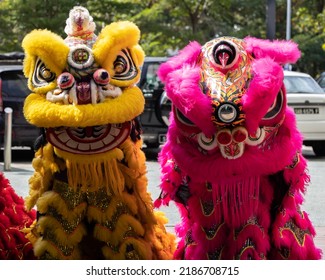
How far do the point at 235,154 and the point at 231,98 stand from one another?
311mm

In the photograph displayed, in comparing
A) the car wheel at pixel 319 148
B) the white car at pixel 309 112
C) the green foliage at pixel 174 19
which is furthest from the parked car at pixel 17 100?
the green foliage at pixel 174 19

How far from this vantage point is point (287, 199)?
4941mm

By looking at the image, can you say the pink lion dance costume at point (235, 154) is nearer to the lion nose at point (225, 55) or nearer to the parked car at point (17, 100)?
the lion nose at point (225, 55)

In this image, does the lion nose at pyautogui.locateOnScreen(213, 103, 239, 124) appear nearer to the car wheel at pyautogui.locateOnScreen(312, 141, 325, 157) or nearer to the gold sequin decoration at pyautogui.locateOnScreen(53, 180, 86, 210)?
the gold sequin decoration at pyautogui.locateOnScreen(53, 180, 86, 210)

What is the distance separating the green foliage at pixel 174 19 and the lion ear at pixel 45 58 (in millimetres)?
12619

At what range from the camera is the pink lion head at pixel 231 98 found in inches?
181

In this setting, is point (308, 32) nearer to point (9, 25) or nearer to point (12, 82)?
point (9, 25)

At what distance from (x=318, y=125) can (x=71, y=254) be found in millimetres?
8106

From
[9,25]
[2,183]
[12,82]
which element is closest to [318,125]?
[12,82]

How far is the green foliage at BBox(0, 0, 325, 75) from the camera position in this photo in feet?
73.5

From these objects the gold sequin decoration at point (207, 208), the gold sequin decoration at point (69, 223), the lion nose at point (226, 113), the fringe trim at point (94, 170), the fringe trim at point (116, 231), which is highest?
the lion nose at point (226, 113)

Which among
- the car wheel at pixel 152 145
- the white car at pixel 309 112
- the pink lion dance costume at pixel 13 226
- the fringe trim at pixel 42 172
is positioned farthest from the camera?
the car wheel at pixel 152 145

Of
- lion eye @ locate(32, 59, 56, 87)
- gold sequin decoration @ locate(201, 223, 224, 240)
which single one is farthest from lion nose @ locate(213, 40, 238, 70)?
lion eye @ locate(32, 59, 56, 87)

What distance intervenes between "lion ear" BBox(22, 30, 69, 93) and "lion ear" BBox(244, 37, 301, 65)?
114 cm
